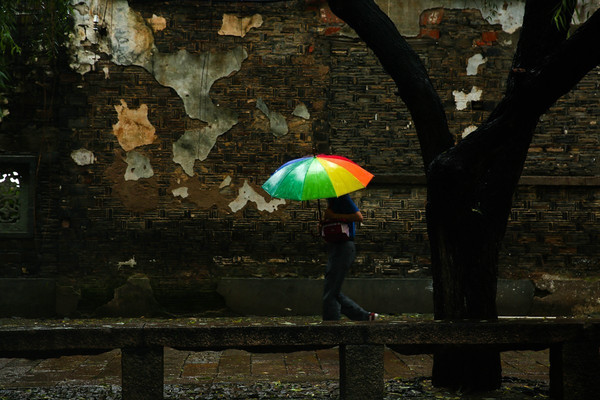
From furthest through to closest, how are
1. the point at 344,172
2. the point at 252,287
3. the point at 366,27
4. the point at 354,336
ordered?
the point at 252,287 → the point at 344,172 → the point at 366,27 → the point at 354,336

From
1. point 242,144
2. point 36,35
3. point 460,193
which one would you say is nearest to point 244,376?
point 460,193

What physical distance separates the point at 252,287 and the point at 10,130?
12.8ft

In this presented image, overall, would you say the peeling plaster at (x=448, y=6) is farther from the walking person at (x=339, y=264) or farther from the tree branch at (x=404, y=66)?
the tree branch at (x=404, y=66)

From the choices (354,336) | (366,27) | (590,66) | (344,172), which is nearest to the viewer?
(590,66)

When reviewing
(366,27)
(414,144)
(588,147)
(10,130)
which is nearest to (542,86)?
(366,27)

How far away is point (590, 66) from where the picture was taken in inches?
158

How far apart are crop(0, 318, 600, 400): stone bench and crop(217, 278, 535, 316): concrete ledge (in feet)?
13.4

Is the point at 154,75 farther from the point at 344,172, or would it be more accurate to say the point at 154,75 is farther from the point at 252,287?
A: the point at 344,172

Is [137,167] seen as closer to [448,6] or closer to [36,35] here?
[36,35]

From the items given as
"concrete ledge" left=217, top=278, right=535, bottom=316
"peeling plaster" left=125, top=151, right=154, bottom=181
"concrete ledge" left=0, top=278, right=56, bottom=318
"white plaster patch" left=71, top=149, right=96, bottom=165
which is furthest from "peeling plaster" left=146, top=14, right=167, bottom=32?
"concrete ledge" left=0, top=278, right=56, bottom=318

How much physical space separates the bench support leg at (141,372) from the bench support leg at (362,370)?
1274 millimetres

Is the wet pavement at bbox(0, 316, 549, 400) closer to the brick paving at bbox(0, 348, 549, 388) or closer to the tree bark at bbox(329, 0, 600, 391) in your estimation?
the brick paving at bbox(0, 348, 549, 388)

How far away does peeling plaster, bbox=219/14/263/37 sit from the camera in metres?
8.70

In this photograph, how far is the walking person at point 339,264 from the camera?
599 cm
